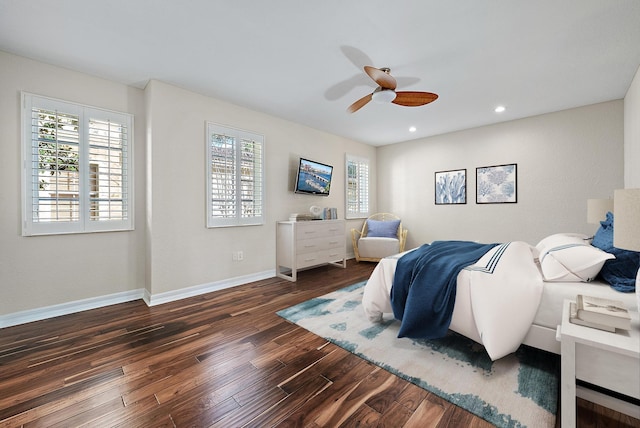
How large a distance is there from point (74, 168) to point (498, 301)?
161 inches

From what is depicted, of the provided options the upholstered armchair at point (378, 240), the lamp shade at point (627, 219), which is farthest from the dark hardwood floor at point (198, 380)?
the upholstered armchair at point (378, 240)

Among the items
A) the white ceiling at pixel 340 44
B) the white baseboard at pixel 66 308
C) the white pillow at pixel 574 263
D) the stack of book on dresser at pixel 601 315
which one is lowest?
the white baseboard at pixel 66 308

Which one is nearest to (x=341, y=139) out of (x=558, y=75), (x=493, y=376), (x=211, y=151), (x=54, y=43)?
(x=211, y=151)

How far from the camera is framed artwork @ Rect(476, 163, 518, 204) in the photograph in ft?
15.0

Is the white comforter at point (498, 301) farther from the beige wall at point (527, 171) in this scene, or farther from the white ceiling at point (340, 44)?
the beige wall at point (527, 171)

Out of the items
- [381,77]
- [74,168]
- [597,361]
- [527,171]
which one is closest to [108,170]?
[74,168]

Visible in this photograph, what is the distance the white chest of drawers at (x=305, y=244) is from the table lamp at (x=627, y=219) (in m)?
3.33

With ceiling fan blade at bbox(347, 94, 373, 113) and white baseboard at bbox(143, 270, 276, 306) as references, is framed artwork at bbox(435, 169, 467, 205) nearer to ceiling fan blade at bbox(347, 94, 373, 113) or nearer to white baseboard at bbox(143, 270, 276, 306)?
ceiling fan blade at bbox(347, 94, 373, 113)

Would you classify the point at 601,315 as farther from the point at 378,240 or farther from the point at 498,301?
the point at 378,240

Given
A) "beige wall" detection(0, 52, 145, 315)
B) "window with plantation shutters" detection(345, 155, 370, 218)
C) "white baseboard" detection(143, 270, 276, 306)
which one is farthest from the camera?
"window with plantation shutters" detection(345, 155, 370, 218)

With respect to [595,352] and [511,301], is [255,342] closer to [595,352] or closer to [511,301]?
[511,301]

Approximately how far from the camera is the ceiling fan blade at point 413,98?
281 centimetres

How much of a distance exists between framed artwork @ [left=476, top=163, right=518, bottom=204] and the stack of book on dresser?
12.2 ft

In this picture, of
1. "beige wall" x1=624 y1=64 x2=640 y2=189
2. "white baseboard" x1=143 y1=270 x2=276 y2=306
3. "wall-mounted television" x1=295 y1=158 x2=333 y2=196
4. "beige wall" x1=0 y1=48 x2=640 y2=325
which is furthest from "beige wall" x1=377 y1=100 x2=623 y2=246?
"white baseboard" x1=143 y1=270 x2=276 y2=306
